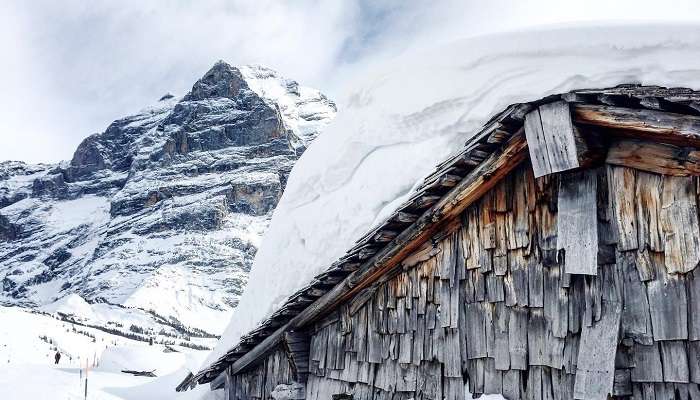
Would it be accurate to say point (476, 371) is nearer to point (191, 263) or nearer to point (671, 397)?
point (671, 397)

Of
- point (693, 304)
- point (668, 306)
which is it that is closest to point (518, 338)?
point (668, 306)

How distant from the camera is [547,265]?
14.3 feet

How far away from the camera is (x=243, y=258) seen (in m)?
126

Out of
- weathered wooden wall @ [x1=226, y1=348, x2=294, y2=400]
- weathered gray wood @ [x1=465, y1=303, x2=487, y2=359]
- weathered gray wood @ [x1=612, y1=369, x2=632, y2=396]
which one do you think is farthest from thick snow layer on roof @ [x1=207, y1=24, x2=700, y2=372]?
weathered gray wood @ [x1=612, y1=369, x2=632, y2=396]

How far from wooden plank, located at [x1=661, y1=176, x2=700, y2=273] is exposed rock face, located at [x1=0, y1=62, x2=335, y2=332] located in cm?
9337

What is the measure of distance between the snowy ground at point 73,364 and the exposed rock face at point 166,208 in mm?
54372

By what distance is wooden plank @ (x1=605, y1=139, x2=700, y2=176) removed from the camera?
3617mm

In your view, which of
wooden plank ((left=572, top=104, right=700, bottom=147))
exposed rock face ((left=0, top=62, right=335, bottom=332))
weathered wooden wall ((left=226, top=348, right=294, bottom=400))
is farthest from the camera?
exposed rock face ((left=0, top=62, right=335, bottom=332))

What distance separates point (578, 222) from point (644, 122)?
89cm

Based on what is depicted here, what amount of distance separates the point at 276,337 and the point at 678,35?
5.60 meters

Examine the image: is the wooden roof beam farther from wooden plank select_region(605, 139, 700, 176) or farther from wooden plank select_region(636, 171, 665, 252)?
wooden plank select_region(636, 171, 665, 252)

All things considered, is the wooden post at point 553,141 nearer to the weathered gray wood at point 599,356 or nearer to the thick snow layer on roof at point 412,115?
the thick snow layer on roof at point 412,115

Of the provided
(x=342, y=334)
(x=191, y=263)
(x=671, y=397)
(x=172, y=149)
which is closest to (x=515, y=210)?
(x=671, y=397)

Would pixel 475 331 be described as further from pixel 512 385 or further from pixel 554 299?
pixel 554 299
